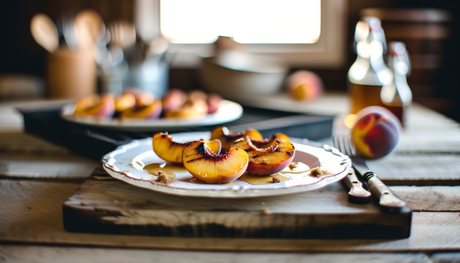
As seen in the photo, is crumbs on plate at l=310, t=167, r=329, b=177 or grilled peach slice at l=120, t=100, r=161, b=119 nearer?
crumbs on plate at l=310, t=167, r=329, b=177

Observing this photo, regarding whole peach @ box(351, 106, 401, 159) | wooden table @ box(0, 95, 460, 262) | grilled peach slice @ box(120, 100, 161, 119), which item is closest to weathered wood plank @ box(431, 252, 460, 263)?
wooden table @ box(0, 95, 460, 262)

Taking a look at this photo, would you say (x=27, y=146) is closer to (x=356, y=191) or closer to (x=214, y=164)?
(x=214, y=164)

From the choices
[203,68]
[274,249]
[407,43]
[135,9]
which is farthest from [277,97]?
[274,249]

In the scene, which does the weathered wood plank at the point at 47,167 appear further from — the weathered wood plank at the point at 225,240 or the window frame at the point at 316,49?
the window frame at the point at 316,49

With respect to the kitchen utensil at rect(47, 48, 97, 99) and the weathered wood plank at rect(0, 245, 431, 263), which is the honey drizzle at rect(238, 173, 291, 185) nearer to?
the weathered wood plank at rect(0, 245, 431, 263)

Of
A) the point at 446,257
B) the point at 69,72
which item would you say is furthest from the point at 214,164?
the point at 69,72

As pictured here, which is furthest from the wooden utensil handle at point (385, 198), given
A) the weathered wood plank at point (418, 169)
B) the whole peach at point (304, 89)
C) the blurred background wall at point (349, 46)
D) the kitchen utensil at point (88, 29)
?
the kitchen utensil at point (88, 29)

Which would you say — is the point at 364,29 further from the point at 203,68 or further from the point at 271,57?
the point at 271,57
